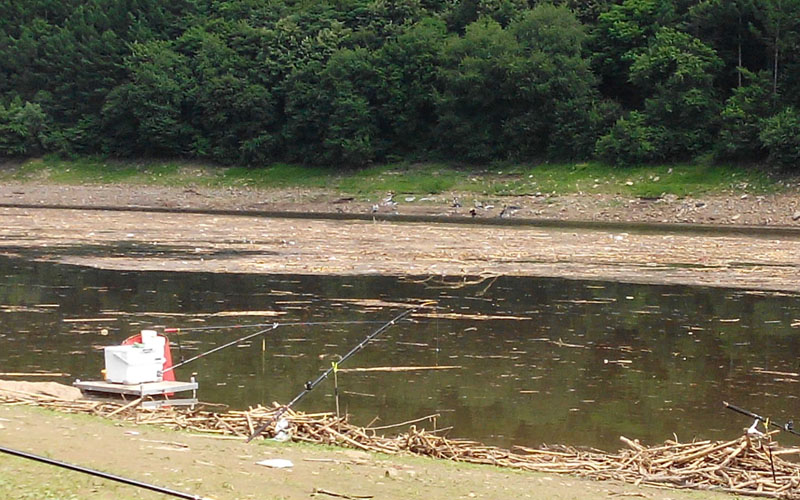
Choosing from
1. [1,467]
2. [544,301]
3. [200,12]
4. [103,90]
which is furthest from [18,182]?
[1,467]

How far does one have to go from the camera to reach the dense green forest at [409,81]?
2365 inches

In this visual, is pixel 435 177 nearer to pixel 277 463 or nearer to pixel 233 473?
pixel 277 463

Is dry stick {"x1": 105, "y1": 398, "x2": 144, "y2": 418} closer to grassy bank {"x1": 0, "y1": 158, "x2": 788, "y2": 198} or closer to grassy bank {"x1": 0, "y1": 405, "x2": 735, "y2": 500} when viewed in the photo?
grassy bank {"x1": 0, "y1": 405, "x2": 735, "y2": 500}

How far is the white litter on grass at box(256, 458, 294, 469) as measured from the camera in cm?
881

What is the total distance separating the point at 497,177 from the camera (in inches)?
2498

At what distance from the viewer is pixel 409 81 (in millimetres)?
73125

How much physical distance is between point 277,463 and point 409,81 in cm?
6541

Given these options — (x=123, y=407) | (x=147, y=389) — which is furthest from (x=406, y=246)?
(x=123, y=407)

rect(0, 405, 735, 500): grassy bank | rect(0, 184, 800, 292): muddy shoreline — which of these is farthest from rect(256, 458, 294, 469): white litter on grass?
rect(0, 184, 800, 292): muddy shoreline

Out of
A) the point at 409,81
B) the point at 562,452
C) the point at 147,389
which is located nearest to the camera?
the point at 562,452

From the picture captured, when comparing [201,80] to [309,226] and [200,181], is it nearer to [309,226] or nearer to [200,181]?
[200,181]

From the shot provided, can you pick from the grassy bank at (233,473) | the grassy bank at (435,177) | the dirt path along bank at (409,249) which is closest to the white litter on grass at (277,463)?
the grassy bank at (233,473)

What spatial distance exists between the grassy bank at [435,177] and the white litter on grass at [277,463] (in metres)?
47.0

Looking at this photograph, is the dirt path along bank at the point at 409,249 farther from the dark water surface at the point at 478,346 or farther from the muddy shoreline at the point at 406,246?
the dark water surface at the point at 478,346
